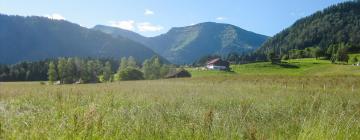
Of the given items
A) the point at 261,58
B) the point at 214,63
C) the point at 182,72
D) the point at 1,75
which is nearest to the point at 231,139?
the point at 182,72

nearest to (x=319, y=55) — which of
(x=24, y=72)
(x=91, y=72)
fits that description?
→ (x=91, y=72)

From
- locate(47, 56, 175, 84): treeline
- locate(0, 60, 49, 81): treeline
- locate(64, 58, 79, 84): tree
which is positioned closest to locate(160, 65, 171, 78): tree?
locate(47, 56, 175, 84): treeline

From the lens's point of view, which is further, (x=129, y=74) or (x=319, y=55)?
(x=319, y=55)

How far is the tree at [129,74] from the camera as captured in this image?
334 ft

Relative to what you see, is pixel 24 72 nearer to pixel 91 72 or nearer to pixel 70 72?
pixel 70 72

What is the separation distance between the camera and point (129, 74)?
103 metres

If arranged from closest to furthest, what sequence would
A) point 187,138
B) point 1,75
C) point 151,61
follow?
1. point 187,138
2. point 151,61
3. point 1,75

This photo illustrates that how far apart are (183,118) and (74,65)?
107962 mm

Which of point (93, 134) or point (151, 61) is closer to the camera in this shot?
point (93, 134)

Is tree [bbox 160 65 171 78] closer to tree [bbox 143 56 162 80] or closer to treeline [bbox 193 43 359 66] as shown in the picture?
tree [bbox 143 56 162 80]

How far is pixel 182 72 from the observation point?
363 feet

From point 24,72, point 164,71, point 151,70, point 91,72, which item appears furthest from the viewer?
point 24,72

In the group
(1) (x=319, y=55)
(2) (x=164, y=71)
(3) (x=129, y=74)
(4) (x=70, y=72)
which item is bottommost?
(3) (x=129, y=74)

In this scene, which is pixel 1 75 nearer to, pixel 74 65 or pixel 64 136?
pixel 74 65
